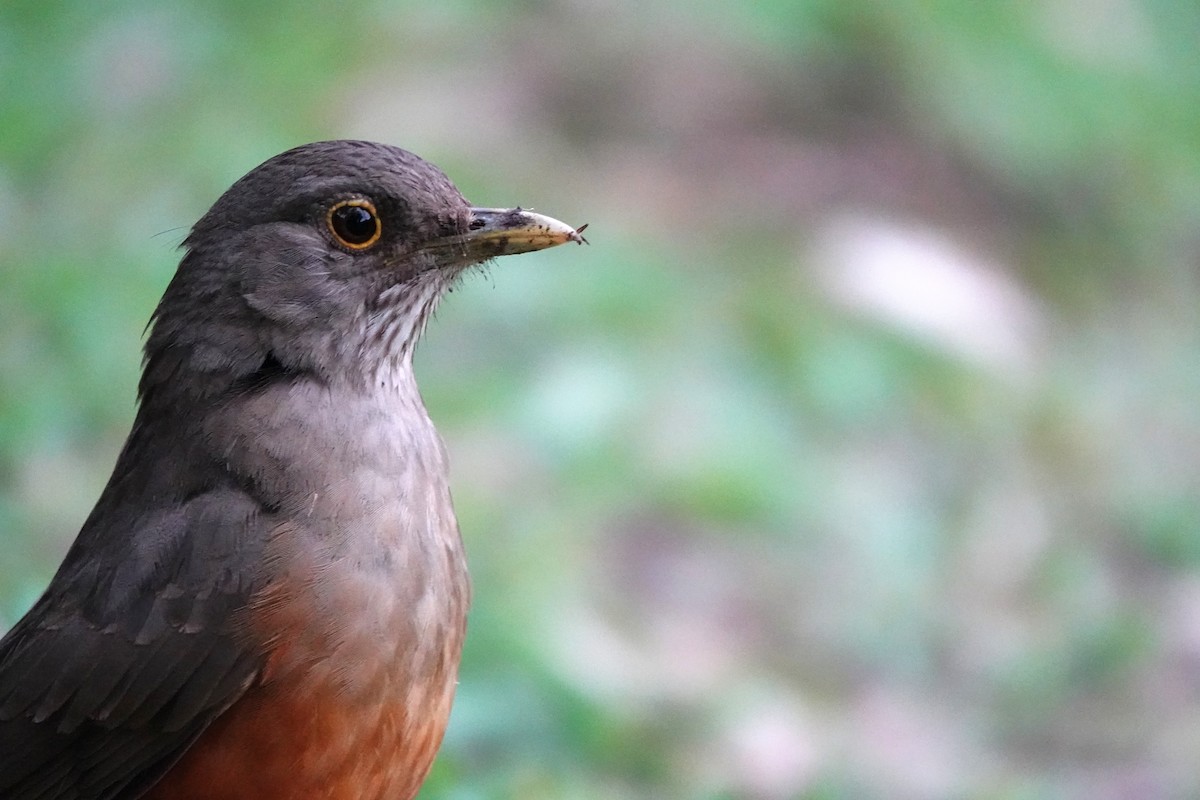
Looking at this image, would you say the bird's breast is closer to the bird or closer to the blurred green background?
the bird

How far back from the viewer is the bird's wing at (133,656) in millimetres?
4184

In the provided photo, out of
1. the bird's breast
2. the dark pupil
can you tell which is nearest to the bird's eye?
the dark pupil

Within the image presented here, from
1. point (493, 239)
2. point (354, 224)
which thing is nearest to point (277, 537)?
point (354, 224)

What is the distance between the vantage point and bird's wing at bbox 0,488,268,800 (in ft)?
13.7

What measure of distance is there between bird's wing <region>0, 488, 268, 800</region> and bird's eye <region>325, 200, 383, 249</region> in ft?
2.43

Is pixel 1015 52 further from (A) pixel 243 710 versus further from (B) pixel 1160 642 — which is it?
(A) pixel 243 710

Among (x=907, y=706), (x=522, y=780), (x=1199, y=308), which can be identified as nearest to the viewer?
(x=522, y=780)

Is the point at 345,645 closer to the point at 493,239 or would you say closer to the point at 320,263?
the point at 320,263

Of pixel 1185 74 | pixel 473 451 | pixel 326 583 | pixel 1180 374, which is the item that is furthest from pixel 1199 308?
pixel 326 583

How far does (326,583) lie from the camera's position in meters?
4.15

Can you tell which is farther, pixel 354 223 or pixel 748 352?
pixel 748 352

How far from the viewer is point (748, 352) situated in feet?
25.2

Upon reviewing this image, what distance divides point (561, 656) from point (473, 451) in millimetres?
1174

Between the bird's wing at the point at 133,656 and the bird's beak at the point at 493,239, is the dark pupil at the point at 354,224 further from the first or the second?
the bird's wing at the point at 133,656
